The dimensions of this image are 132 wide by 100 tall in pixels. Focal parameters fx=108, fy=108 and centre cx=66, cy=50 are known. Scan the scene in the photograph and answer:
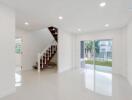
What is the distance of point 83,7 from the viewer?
342 centimetres

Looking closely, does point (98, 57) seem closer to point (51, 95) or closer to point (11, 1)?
point (51, 95)

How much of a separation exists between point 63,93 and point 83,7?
2.82 meters

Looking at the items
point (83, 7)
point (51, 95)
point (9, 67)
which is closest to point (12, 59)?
point (9, 67)

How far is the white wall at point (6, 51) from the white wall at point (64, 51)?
3.30 meters

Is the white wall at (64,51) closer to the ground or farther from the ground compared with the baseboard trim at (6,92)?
farther from the ground

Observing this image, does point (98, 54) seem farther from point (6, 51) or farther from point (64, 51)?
point (6, 51)

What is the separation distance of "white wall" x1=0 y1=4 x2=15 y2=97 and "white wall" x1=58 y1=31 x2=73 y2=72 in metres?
3.30

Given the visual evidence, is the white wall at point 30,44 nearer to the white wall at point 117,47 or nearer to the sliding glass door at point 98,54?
the sliding glass door at point 98,54

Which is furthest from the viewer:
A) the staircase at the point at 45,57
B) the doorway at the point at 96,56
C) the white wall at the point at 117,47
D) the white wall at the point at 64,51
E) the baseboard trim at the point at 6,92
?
Answer: the staircase at the point at 45,57

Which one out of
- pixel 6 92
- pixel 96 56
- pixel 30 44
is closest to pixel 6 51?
pixel 6 92

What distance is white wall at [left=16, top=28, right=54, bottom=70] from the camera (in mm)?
7250

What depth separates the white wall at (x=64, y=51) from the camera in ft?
21.7

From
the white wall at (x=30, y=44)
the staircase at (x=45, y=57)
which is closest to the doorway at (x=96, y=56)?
the staircase at (x=45, y=57)

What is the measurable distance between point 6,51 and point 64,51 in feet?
13.6
